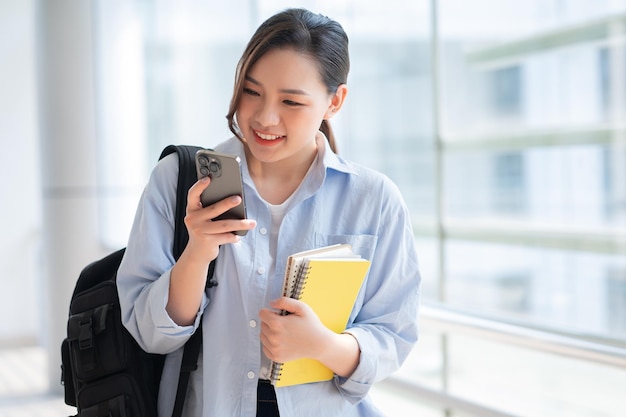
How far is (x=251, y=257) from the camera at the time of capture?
61.0 inches

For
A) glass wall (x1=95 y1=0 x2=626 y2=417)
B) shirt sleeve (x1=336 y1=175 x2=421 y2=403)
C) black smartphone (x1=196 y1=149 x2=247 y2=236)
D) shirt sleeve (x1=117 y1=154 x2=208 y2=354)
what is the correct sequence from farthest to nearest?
glass wall (x1=95 y1=0 x2=626 y2=417)
shirt sleeve (x1=336 y1=175 x2=421 y2=403)
shirt sleeve (x1=117 y1=154 x2=208 y2=354)
black smartphone (x1=196 y1=149 x2=247 y2=236)

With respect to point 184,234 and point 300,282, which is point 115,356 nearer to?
point 184,234

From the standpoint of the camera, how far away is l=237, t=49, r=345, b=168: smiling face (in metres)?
1.53

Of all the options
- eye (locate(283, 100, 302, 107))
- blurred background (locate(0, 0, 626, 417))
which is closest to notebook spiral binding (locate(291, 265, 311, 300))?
eye (locate(283, 100, 302, 107))

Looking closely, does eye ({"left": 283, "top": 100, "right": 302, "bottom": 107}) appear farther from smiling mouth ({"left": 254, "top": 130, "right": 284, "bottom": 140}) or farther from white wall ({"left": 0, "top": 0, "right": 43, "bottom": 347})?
white wall ({"left": 0, "top": 0, "right": 43, "bottom": 347})

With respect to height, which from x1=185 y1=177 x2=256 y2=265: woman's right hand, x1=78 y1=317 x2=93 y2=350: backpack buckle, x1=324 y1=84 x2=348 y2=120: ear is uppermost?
x1=324 y1=84 x2=348 y2=120: ear

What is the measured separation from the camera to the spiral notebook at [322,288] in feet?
4.67

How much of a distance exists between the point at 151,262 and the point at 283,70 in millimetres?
457

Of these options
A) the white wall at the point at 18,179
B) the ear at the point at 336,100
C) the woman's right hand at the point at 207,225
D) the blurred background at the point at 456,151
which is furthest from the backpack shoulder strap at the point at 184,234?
the white wall at the point at 18,179

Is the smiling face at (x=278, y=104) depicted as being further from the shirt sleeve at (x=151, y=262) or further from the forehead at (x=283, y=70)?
the shirt sleeve at (x=151, y=262)

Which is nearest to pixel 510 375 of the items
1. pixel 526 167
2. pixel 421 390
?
pixel 526 167

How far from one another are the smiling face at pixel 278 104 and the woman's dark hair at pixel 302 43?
0.05ft

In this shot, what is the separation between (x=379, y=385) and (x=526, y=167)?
5.65ft

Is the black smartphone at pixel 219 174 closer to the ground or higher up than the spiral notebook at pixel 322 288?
higher up
